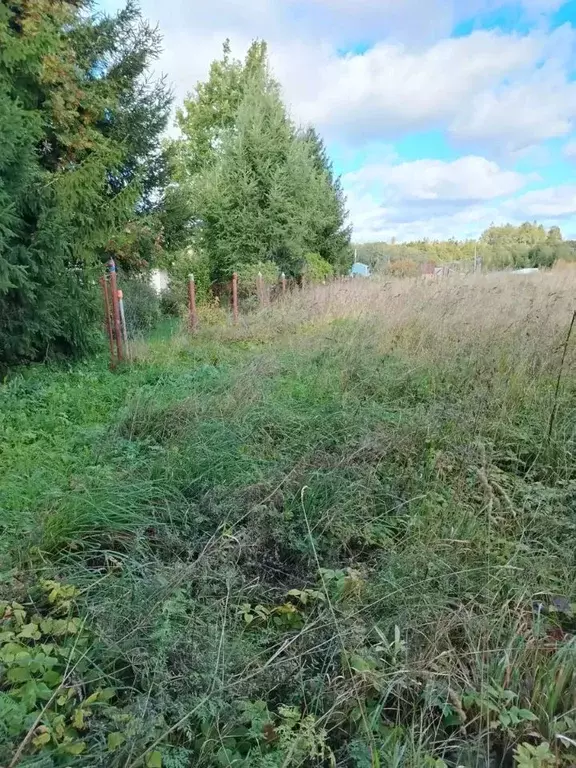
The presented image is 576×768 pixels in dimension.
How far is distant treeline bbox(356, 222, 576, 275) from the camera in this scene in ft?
48.9

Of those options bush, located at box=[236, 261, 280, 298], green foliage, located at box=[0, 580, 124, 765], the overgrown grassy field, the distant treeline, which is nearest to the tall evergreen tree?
bush, located at box=[236, 261, 280, 298]

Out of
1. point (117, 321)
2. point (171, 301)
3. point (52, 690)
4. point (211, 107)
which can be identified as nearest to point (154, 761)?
point (52, 690)

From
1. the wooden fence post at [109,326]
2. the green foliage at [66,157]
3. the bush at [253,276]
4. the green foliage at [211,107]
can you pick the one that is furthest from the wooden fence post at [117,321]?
the green foliage at [211,107]

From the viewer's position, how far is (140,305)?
32.4ft

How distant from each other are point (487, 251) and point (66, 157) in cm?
2083

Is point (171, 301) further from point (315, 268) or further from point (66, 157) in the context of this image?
point (315, 268)

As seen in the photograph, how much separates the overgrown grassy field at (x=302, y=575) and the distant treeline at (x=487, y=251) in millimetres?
8800

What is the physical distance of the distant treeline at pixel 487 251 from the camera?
14905 mm

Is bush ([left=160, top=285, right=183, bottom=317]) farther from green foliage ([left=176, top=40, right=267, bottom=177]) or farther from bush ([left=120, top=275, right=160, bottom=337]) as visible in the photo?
green foliage ([left=176, top=40, right=267, bottom=177])

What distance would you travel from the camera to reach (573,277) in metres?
8.66

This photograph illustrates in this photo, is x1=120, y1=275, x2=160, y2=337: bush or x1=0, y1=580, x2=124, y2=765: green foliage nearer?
x1=0, y1=580, x2=124, y2=765: green foliage

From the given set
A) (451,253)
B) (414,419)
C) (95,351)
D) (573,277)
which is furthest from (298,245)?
(451,253)

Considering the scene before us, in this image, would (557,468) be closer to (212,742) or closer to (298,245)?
(212,742)

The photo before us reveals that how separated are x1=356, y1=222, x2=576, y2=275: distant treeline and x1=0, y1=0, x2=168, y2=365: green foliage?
6584mm
